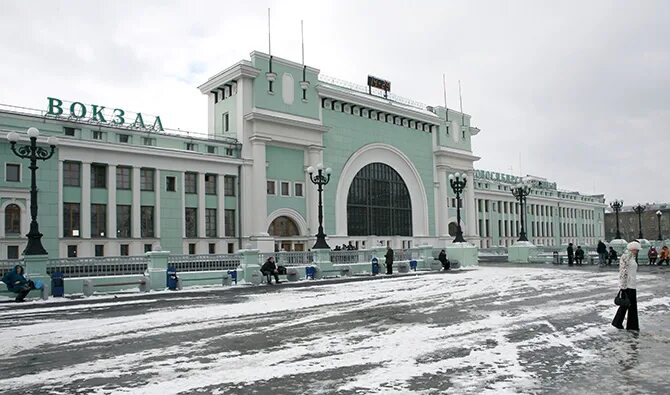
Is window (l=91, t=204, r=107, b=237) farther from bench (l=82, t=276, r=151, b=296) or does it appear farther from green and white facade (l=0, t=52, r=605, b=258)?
bench (l=82, t=276, r=151, b=296)

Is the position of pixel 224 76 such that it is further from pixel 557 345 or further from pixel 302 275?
pixel 557 345

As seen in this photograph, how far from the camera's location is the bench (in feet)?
65.2

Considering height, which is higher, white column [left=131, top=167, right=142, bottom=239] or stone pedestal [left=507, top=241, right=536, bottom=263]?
white column [left=131, top=167, right=142, bottom=239]

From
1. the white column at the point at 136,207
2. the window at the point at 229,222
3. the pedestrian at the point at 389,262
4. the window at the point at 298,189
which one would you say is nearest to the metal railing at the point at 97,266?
the pedestrian at the point at 389,262

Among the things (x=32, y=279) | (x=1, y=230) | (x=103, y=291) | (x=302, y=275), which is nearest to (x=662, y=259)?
(x=302, y=275)

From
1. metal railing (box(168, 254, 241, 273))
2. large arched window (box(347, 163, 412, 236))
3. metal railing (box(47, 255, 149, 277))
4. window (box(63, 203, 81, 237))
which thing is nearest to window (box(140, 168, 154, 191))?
window (box(63, 203, 81, 237))

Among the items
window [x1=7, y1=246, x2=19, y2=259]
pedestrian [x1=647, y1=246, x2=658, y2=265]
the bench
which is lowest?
pedestrian [x1=647, y1=246, x2=658, y2=265]

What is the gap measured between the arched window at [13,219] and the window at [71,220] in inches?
106

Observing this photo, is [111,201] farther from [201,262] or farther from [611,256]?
[611,256]

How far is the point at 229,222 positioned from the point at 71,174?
41.8ft

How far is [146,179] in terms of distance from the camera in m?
39.8

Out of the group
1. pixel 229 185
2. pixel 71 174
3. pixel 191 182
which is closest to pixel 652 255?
pixel 229 185

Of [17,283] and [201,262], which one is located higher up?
[201,262]

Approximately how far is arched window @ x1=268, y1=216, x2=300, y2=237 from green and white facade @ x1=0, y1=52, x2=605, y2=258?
0.31ft
